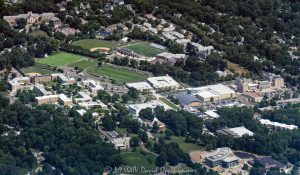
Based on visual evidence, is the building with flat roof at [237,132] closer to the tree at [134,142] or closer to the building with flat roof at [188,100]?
the building with flat roof at [188,100]

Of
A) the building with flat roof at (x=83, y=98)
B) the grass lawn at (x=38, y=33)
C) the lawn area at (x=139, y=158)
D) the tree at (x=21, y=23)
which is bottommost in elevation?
the lawn area at (x=139, y=158)

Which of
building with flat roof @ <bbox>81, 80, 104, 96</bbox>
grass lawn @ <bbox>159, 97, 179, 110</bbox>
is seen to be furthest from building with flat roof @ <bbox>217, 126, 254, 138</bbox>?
building with flat roof @ <bbox>81, 80, 104, 96</bbox>

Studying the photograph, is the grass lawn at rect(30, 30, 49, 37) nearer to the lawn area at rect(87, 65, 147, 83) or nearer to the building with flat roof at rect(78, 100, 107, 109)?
the lawn area at rect(87, 65, 147, 83)

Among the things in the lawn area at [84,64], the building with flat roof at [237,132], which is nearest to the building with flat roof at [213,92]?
the building with flat roof at [237,132]

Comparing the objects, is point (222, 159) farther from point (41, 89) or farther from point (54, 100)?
point (41, 89)

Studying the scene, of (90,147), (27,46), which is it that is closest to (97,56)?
(27,46)

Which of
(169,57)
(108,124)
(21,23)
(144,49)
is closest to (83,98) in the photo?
(108,124)

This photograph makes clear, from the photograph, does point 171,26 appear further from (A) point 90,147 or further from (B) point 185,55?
(A) point 90,147
